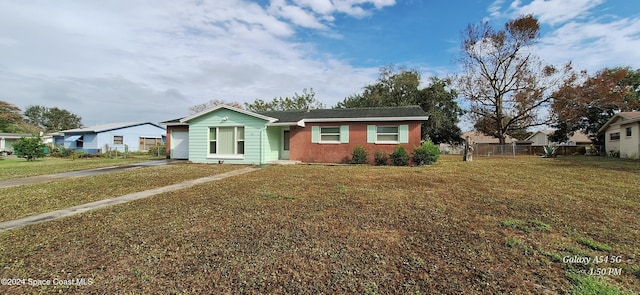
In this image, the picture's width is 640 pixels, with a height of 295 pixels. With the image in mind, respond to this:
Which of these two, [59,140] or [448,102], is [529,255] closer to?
[448,102]

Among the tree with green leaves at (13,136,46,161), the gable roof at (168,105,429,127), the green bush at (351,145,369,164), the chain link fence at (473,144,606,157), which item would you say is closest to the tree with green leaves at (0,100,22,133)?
the tree with green leaves at (13,136,46,161)

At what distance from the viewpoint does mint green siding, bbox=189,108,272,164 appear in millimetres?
14836

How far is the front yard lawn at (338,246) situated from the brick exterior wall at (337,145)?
8.94 metres

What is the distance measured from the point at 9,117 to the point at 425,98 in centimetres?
6205

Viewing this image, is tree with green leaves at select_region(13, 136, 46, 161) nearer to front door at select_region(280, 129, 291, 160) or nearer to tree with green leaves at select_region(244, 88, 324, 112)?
front door at select_region(280, 129, 291, 160)

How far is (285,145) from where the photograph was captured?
1736 cm

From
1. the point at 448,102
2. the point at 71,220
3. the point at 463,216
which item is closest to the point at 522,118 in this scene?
the point at 448,102

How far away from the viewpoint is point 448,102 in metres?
27.9

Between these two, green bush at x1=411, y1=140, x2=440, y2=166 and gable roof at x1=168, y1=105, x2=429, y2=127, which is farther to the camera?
gable roof at x1=168, y1=105, x2=429, y2=127

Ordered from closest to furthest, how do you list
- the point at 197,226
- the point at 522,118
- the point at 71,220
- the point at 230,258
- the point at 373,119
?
the point at 230,258, the point at 197,226, the point at 71,220, the point at 373,119, the point at 522,118

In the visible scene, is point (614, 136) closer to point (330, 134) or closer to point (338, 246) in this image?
point (330, 134)

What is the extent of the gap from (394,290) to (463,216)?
2912mm

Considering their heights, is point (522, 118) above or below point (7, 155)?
above

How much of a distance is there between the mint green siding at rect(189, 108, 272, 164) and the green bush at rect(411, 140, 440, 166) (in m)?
8.10
